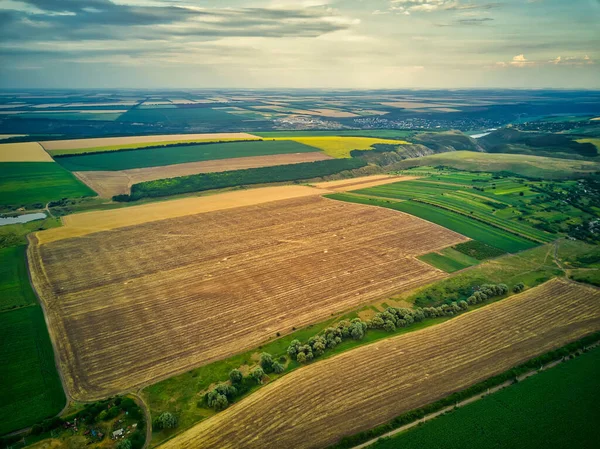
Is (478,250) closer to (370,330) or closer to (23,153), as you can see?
(370,330)

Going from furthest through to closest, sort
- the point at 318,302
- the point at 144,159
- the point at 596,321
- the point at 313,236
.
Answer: the point at 144,159 → the point at 313,236 → the point at 318,302 → the point at 596,321

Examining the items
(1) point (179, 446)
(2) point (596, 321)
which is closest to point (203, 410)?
(1) point (179, 446)

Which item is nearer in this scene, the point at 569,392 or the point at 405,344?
the point at 569,392

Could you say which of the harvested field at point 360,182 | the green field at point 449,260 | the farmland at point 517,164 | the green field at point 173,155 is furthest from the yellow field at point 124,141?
the green field at point 449,260

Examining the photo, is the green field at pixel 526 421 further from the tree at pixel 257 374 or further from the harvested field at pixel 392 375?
the tree at pixel 257 374

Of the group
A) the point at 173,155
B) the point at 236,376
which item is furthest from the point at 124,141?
the point at 236,376

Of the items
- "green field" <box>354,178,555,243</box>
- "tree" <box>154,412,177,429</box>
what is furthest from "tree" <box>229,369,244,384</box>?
"green field" <box>354,178,555,243</box>

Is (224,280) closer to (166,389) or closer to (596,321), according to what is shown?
(166,389)
